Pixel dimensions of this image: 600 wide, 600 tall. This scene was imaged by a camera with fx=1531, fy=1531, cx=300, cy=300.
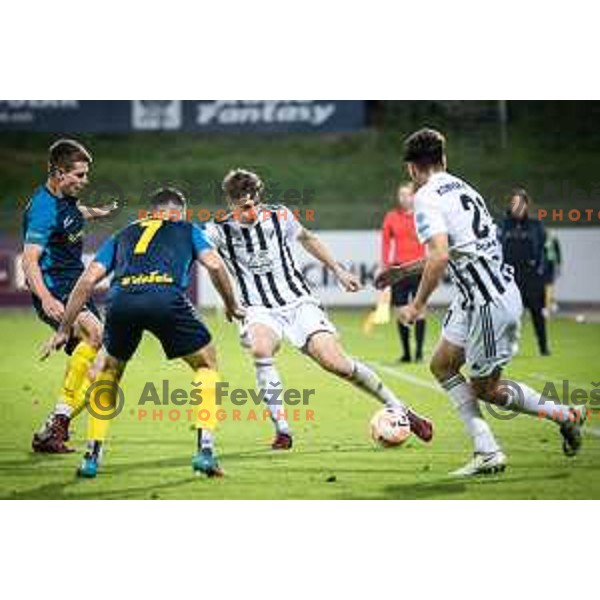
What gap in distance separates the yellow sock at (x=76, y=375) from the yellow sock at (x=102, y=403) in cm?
51

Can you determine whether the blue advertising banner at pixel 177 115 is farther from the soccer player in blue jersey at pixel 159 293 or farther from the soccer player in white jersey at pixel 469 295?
the soccer player in white jersey at pixel 469 295

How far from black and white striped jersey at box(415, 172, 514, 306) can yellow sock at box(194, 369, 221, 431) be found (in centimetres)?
118

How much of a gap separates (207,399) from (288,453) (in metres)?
0.92

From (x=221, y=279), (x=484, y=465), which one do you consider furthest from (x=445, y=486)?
(x=221, y=279)

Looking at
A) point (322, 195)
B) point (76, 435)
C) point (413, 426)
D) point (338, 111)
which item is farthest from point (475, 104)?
point (322, 195)

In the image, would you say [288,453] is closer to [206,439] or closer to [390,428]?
[390,428]

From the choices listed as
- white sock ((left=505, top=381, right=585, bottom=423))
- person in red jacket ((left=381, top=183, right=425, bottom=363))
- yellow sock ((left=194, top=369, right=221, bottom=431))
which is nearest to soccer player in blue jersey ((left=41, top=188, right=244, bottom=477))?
yellow sock ((left=194, top=369, right=221, bottom=431))

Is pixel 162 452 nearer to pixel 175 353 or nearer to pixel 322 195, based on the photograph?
pixel 175 353

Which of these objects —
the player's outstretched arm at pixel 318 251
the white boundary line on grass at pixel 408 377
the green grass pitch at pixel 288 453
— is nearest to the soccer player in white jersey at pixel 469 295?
the green grass pitch at pixel 288 453

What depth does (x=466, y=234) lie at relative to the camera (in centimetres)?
688

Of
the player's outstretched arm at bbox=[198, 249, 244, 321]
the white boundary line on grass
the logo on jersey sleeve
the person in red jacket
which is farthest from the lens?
the person in red jacket

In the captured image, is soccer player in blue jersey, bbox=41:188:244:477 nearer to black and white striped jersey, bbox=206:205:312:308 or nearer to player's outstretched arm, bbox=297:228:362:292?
black and white striped jersey, bbox=206:205:312:308

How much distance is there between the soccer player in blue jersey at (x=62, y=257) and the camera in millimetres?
7730

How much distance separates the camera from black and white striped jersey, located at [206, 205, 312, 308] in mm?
7758
